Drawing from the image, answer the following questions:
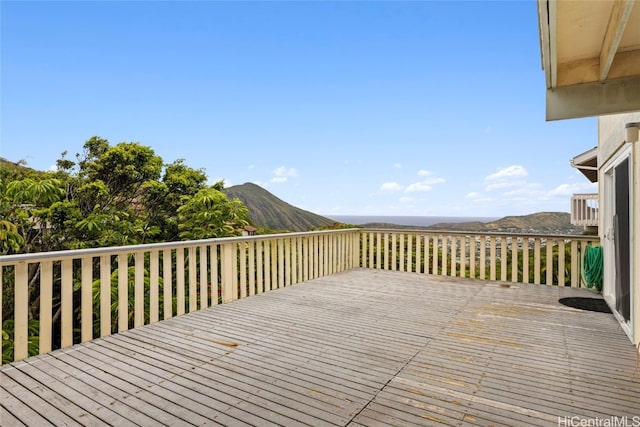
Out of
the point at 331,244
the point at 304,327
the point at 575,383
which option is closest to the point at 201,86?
the point at 331,244

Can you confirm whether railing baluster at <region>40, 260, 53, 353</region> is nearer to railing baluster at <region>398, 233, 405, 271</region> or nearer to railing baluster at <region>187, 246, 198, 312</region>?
railing baluster at <region>187, 246, 198, 312</region>

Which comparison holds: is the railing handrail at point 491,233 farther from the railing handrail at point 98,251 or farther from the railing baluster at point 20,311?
the railing baluster at point 20,311

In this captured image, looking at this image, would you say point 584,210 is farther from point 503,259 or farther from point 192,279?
point 192,279

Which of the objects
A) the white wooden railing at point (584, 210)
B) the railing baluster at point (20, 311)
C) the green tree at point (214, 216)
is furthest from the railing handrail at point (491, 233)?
the white wooden railing at point (584, 210)

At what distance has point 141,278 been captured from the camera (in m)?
3.48

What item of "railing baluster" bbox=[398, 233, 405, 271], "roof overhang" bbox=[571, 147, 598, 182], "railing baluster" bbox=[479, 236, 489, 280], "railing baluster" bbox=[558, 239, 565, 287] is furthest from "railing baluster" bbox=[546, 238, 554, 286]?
"roof overhang" bbox=[571, 147, 598, 182]

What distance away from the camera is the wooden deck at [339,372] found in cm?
195

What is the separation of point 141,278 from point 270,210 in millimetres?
16002

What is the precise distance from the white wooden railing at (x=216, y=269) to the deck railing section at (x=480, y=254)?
17 mm

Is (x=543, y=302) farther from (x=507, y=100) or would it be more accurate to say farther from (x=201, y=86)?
(x=201, y=86)

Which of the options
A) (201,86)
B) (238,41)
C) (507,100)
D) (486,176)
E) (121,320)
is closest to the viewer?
(121,320)

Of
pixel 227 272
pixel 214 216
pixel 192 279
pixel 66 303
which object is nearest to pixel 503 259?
pixel 227 272

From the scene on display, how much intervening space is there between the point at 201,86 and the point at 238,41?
2.40m

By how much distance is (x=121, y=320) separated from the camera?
11.0 feet
